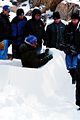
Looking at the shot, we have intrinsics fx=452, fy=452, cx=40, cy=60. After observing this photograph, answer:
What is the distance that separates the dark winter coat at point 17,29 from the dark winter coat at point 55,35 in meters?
0.63

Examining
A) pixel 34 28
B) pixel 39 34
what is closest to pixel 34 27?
pixel 34 28

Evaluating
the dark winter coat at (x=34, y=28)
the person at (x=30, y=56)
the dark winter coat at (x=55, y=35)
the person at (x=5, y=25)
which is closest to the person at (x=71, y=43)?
the dark winter coat at (x=55, y=35)

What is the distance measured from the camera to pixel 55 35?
36.4 ft

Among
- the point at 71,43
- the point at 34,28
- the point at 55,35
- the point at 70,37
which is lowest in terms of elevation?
the point at 55,35

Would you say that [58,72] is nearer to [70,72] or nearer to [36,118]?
[70,72]

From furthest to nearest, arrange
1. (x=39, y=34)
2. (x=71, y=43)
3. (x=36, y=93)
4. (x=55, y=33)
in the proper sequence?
(x=55, y=33) < (x=39, y=34) < (x=71, y=43) < (x=36, y=93)

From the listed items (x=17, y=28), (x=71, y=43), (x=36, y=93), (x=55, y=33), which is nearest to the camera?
(x=36, y=93)

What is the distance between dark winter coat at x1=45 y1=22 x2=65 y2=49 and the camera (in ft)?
36.1

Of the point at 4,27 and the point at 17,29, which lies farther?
the point at 17,29

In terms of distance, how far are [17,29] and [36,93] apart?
10.4 feet

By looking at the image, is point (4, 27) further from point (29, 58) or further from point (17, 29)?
point (29, 58)

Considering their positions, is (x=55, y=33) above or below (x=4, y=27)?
below

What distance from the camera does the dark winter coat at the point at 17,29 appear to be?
10.9 m

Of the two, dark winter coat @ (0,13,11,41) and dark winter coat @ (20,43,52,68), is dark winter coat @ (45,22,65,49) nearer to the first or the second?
dark winter coat @ (0,13,11,41)
